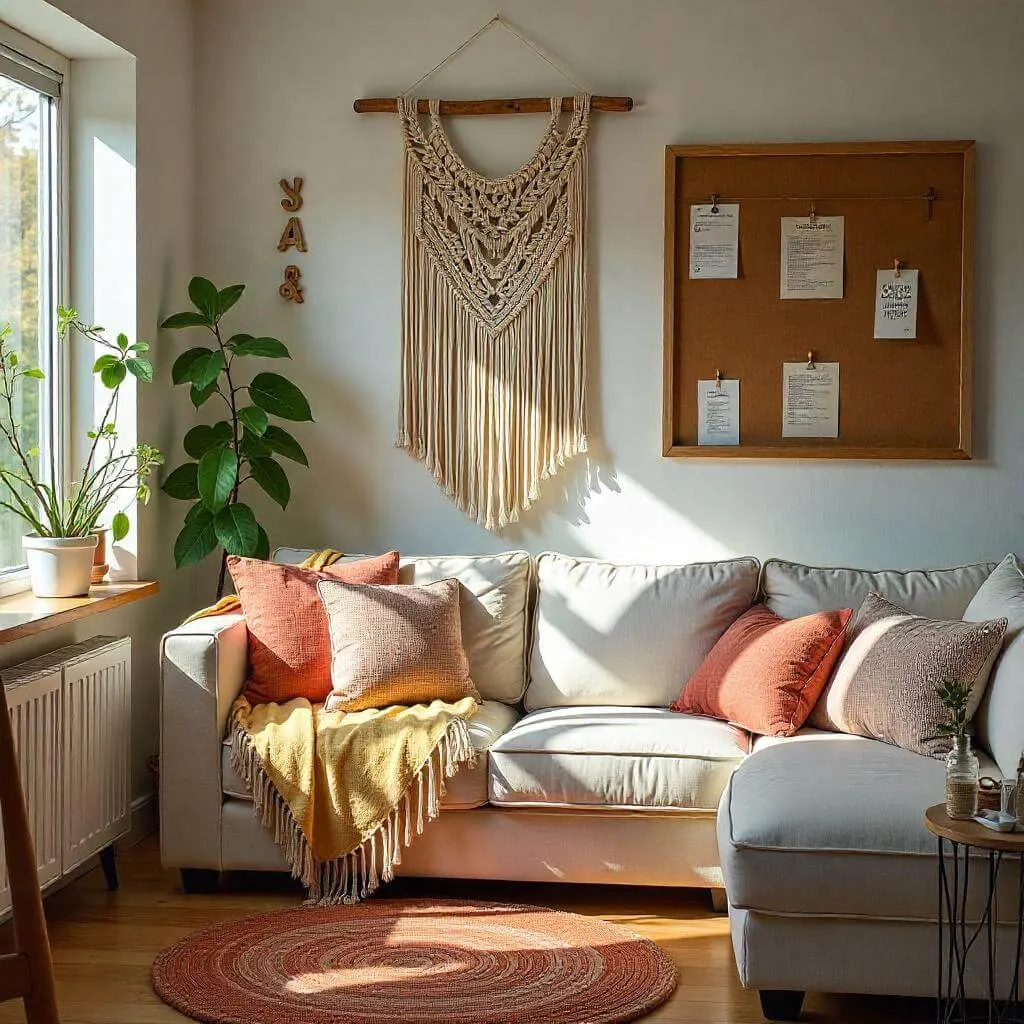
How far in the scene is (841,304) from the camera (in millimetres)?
4008

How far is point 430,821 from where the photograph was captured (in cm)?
332

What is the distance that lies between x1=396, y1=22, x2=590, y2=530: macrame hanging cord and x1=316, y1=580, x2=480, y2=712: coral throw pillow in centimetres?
66

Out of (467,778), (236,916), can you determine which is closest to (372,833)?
(467,778)

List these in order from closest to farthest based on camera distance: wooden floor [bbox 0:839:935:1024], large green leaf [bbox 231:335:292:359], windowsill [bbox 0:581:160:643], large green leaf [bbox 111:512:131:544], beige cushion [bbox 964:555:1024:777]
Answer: wooden floor [bbox 0:839:935:1024], beige cushion [bbox 964:555:1024:777], windowsill [bbox 0:581:160:643], large green leaf [bbox 111:512:131:544], large green leaf [bbox 231:335:292:359]

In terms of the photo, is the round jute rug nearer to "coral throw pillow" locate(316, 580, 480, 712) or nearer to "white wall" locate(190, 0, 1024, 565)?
"coral throw pillow" locate(316, 580, 480, 712)

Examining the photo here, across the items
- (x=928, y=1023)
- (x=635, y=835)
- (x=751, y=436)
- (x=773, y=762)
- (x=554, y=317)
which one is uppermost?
(x=554, y=317)

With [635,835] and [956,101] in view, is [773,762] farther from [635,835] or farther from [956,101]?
[956,101]

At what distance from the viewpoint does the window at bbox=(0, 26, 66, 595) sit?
3500 mm

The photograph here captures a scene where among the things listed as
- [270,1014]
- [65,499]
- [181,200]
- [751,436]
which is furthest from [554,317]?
[270,1014]

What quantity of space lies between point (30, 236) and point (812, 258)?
2320 millimetres

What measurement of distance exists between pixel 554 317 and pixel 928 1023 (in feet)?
7.64

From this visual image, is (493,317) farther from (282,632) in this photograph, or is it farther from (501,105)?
(282,632)

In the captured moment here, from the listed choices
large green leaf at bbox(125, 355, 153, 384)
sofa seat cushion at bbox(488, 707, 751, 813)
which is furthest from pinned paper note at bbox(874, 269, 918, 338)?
large green leaf at bbox(125, 355, 153, 384)

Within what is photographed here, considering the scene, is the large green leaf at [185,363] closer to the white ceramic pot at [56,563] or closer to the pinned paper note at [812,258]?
the white ceramic pot at [56,563]
